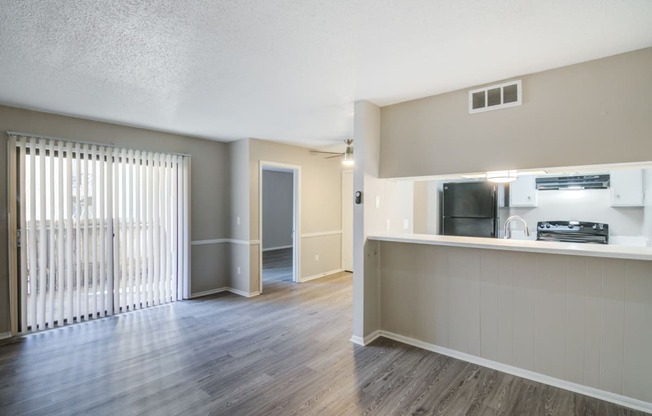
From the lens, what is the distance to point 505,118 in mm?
2676

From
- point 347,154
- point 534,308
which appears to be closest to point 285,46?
point 347,154

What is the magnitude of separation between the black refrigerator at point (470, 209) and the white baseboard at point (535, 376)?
2857mm

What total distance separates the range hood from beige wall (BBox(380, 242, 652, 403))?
2.79 metres

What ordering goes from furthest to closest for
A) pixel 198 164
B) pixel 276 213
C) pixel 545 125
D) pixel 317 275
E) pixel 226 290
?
pixel 276 213 < pixel 317 275 < pixel 226 290 < pixel 198 164 < pixel 545 125

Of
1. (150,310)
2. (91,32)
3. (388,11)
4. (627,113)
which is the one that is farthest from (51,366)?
(627,113)

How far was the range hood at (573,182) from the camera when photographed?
Result: 428cm

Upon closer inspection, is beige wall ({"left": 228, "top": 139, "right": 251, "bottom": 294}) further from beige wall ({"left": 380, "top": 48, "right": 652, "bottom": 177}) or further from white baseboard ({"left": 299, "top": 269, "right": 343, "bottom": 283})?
beige wall ({"left": 380, "top": 48, "right": 652, "bottom": 177})

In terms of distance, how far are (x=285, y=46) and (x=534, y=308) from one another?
2805mm

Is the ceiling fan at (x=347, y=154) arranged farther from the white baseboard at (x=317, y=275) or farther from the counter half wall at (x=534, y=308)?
the white baseboard at (x=317, y=275)

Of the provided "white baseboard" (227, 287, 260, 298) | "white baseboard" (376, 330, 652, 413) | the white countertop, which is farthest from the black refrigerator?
"white baseboard" (227, 287, 260, 298)

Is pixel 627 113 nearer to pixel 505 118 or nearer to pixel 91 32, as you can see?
pixel 505 118

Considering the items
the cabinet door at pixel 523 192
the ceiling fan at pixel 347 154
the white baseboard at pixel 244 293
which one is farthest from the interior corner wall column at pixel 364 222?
the cabinet door at pixel 523 192

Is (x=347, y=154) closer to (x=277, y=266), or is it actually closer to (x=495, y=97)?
(x=495, y=97)

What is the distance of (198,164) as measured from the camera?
193 inches
